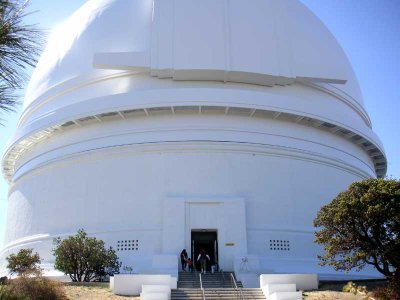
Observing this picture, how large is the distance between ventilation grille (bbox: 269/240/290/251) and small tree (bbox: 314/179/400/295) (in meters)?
6.77

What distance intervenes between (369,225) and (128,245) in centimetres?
1101

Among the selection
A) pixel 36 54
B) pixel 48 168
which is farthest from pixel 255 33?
pixel 36 54

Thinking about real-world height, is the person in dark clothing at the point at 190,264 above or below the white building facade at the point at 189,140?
below

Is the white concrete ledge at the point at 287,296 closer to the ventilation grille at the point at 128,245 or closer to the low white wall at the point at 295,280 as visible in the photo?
the low white wall at the point at 295,280

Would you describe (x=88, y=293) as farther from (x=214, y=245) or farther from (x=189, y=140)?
(x=189, y=140)

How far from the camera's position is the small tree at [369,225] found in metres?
14.1

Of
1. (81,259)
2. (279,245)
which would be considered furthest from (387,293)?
(81,259)

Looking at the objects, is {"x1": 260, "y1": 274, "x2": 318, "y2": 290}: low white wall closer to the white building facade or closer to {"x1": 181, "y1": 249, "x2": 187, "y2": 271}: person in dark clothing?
the white building facade

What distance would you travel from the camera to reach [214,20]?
25734 millimetres

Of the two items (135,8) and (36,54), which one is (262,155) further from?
(36,54)

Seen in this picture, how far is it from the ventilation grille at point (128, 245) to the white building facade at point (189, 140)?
44 millimetres

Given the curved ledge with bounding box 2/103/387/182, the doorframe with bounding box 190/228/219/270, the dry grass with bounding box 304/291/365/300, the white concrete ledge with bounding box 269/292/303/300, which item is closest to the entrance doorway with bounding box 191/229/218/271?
the doorframe with bounding box 190/228/219/270

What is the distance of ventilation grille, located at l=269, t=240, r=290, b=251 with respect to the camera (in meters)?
21.8

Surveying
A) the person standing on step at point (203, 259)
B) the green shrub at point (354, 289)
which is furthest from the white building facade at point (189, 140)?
the green shrub at point (354, 289)
